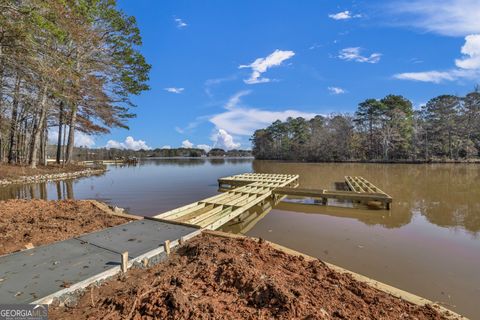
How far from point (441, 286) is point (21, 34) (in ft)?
38.5

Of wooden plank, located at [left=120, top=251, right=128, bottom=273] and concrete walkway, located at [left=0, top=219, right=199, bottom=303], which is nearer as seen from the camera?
concrete walkway, located at [left=0, top=219, right=199, bottom=303]

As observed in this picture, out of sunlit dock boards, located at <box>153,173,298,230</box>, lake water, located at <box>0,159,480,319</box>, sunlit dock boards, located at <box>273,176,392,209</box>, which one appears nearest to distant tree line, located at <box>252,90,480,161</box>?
lake water, located at <box>0,159,480,319</box>

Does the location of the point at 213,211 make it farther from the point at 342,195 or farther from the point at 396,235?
the point at 342,195

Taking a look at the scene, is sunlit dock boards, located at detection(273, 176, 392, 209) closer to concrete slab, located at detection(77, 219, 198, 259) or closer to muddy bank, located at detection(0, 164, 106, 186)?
concrete slab, located at detection(77, 219, 198, 259)


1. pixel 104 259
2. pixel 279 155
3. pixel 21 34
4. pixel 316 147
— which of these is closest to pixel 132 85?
pixel 21 34

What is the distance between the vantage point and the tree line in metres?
7.67

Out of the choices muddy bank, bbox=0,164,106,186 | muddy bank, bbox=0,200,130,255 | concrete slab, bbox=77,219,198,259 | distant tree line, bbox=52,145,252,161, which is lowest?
concrete slab, bbox=77,219,198,259

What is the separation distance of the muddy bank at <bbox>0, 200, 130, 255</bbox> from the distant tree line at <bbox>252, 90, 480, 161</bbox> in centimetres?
3928

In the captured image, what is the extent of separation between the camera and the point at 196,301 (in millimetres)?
2129

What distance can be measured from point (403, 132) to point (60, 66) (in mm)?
40779

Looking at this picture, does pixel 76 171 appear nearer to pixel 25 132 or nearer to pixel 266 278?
pixel 25 132

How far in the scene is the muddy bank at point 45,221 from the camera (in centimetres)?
360

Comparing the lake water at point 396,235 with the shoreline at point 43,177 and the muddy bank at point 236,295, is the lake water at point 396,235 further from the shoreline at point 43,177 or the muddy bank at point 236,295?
the shoreline at point 43,177

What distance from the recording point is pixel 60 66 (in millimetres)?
8766
